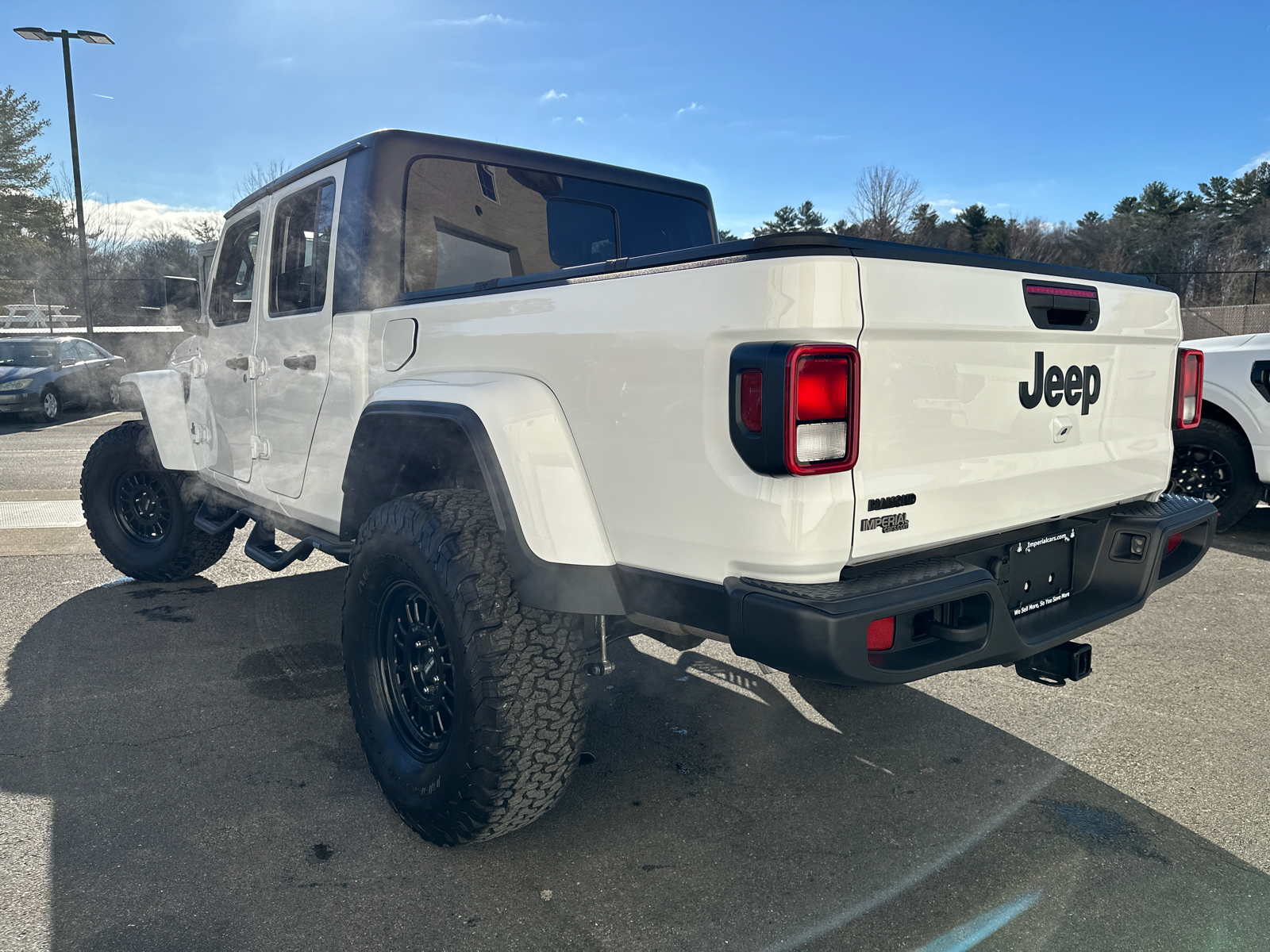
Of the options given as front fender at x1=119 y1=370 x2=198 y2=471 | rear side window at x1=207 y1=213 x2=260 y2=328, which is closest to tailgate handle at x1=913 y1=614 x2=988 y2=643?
rear side window at x1=207 y1=213 x2=260 y2=328

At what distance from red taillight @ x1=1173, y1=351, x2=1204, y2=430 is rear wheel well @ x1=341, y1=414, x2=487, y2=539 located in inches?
94.7

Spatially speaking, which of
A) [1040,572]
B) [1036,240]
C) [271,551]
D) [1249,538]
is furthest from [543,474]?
[1036,240]

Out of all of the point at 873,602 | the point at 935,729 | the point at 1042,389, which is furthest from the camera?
the point at 935,729

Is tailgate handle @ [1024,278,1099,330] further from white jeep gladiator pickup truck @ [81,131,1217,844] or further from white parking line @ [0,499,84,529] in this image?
white parking line @ [0,499,84,529]

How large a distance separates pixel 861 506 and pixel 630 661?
2.33m

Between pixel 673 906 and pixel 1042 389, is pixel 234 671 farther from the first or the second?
pixel 1042 389

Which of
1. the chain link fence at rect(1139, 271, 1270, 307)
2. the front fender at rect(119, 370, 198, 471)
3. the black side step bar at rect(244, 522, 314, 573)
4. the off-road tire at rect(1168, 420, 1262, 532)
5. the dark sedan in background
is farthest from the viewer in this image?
the chain link fence at rect(1139, 271, 1270, 307)

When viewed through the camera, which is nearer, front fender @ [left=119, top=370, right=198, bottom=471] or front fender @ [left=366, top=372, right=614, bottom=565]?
front fender @ [left=366, top=372, right=614, bottom=565]

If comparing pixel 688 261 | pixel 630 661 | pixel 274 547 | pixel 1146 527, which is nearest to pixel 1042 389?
pixel 1146 527

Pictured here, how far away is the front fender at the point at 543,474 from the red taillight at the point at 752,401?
0.56 meters

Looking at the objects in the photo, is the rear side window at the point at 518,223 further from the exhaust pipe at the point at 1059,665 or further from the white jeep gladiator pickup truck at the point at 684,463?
Answer: the exhaust pipe at the point at 1059,665

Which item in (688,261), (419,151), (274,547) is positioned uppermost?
(419,151)

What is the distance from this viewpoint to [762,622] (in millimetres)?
2014

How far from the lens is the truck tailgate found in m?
2.12
